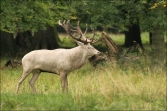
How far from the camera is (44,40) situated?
27047 mm

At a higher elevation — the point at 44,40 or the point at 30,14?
the point at 30,14

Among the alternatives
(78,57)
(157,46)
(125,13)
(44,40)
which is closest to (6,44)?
(44,40)

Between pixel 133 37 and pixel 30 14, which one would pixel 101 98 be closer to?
pixel 30 14

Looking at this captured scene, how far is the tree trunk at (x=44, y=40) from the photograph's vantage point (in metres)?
26.5

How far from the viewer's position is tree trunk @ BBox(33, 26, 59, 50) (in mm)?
26500

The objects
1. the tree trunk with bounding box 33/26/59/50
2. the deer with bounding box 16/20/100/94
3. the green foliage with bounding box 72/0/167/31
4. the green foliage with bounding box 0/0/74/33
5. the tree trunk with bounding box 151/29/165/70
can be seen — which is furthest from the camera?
the tree trunk with bounding box 33/26/59/50

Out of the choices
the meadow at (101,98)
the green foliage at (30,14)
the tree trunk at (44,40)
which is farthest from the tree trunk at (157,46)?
the tree trunk at (44,40)

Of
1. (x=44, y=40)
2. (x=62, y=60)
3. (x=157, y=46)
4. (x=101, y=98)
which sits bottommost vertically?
(x=44, y=40)

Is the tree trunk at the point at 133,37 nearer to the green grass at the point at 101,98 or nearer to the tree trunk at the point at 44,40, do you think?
the tree trunk at the point at 44,40

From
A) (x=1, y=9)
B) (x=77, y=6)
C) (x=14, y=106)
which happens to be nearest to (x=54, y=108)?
(x=14, y=106)

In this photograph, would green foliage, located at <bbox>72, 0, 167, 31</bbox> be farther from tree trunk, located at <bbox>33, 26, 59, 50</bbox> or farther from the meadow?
tree trunk, located at <bbox>33, 26, 59, 50</bbox>

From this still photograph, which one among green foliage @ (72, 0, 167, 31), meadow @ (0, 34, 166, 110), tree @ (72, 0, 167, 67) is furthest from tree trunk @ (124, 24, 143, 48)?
meadow @ (0, 34, 166, 110)

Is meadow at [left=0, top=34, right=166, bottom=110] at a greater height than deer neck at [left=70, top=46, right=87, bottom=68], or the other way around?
deer neck at [left=70, top=46, right=87, bottom=68]

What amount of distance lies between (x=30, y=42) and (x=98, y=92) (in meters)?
18.1
